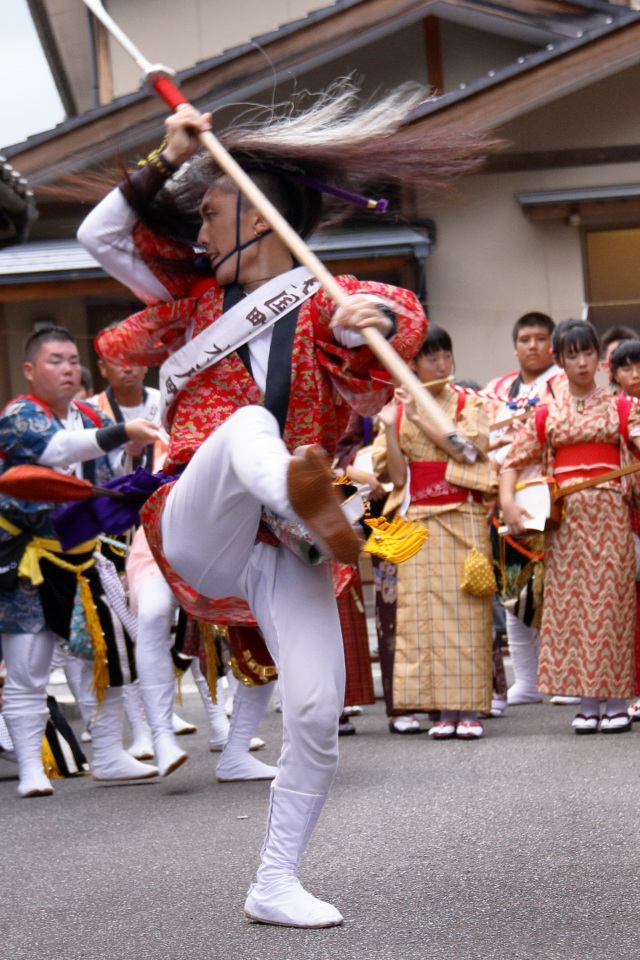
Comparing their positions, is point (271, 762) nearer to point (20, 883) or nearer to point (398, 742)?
point (398, 742)

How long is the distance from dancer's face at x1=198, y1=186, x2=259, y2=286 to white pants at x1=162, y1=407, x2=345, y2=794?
0.54 m

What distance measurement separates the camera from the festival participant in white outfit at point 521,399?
7.59 m

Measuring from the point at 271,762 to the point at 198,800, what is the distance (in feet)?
3.00

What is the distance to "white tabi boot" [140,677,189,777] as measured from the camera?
5.67 m

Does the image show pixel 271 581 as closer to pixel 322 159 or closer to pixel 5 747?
pixel 322 159

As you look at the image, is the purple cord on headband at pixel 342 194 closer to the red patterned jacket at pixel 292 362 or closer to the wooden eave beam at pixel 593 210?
the red patterned jacket at pixel 292 362

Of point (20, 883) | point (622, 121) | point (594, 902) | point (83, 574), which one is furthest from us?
point (622, 121)

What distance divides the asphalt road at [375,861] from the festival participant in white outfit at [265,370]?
0.82 feet

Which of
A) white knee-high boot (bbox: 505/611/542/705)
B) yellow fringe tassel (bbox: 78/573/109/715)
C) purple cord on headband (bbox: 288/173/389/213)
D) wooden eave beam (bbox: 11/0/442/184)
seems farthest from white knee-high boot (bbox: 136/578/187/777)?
wooden eave beam (bbox: 11/0/442/184)

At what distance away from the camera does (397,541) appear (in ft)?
12.1

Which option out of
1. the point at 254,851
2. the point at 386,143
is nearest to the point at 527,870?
the point at 254,851

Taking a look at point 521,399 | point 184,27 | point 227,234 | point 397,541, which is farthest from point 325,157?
point 184,27

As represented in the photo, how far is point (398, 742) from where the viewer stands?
694 centimetres

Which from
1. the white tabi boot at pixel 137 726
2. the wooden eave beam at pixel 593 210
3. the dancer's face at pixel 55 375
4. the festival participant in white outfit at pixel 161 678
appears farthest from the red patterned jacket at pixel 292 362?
the wooden eave beam at pixel 593 210
